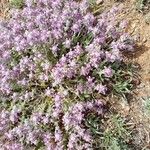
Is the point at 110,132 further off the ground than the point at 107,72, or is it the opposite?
the point at 107,72

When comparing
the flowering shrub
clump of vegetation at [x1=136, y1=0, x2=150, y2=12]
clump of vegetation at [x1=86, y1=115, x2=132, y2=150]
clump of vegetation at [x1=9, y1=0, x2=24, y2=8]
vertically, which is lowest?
clump of vegetation at [x1=86, y1=115, x2=132, y2=150]

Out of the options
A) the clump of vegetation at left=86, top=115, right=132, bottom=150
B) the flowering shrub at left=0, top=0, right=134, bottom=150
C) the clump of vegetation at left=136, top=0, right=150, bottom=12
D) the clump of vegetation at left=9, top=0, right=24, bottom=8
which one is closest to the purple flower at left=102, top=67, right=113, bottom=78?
the flowering shrub at left=0, top=0, right=134, bottom=150

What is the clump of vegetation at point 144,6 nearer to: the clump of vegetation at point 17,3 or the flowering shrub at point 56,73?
the flowering shrub at point 56,73

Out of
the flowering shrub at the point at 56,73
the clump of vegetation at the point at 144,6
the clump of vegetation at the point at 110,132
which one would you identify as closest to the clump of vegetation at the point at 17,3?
the flowering shrub at the point at 56,73

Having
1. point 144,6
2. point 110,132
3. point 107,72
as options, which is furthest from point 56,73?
point 144,6

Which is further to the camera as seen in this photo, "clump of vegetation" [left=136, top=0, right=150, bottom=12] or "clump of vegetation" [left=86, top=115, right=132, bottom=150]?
"clump of vegetation" [left=136, top=0, right=150, bottom=12]

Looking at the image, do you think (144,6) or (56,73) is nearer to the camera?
(56,73)

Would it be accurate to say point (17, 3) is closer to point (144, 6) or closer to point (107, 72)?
point (144, 6)

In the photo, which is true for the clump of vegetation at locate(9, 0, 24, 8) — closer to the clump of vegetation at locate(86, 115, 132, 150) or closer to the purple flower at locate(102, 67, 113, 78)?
the purple flower at locate(102, 67, 113, 78)

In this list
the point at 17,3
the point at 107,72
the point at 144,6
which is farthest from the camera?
the point at 17,3

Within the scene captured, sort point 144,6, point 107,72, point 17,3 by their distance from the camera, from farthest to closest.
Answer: point 17,3 → point 144,6 → point 107,72
